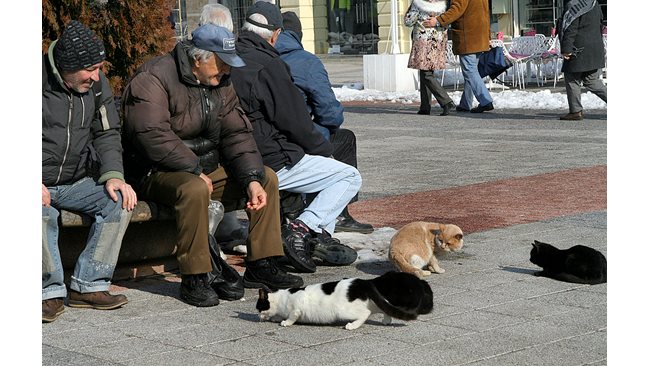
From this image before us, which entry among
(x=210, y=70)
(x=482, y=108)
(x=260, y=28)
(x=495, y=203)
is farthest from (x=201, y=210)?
(x=482, y=108)

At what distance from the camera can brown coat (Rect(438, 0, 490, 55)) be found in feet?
57.4

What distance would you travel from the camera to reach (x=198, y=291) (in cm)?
637

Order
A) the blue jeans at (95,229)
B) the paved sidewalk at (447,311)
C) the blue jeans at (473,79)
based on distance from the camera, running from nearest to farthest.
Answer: the paved sidewalk at (447,311) < the blue jeans at (95,229) < the blue jeans at (473,79)

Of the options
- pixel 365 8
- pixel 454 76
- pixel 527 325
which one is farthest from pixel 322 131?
pixel 365 8

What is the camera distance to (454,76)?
24172 mm

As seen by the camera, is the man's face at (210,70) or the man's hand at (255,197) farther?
the man's hand at (255,197)

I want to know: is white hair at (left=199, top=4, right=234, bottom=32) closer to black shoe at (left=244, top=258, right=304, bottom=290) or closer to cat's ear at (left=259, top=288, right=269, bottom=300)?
black shoe at (left=244, top=258, right=304, bottom=290)

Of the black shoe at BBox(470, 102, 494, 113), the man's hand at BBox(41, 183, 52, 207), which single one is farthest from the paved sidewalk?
the black shoe at BBox(470, 102, 494, 113)

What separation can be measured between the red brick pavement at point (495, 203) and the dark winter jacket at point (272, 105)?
156 centimetres

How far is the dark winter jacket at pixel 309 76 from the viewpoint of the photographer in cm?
772

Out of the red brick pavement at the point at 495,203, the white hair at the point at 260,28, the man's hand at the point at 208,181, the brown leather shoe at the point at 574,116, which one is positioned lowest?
the red brick pavement at the point at 495,203

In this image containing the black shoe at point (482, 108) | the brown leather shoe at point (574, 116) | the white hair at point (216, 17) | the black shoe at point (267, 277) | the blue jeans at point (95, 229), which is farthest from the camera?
the black shoe at point (482, 108)

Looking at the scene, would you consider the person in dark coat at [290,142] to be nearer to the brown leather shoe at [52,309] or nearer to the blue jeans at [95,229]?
the blue jeans at [95,229]

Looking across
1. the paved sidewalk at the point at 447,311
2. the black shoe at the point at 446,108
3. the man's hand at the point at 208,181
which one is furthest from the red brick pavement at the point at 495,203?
the black shoe at the point at 446,108
